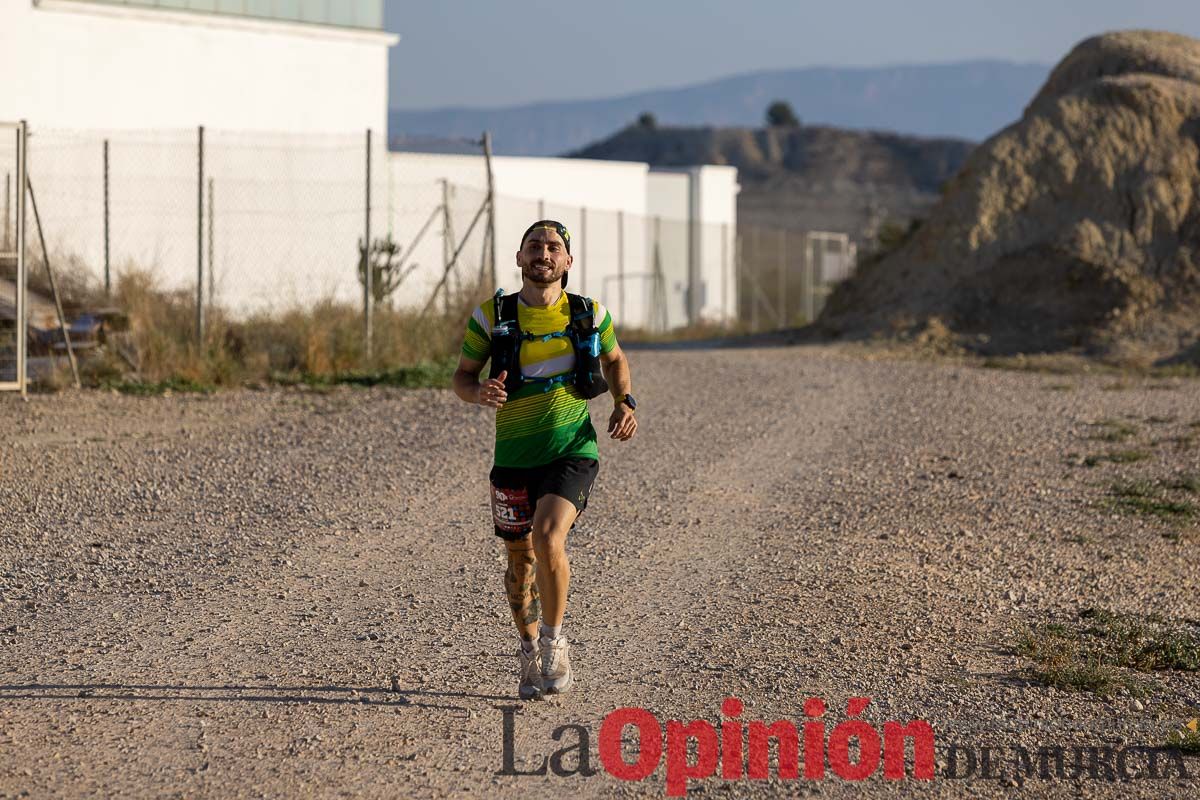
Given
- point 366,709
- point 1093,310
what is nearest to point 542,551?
point 366,709

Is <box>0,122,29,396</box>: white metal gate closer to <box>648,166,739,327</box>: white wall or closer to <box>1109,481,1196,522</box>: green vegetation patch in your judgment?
<box>1109,481,1196,522</box>: green vegetation patch

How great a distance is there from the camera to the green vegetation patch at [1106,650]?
234 inches

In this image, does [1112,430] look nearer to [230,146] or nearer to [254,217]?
[230,146]

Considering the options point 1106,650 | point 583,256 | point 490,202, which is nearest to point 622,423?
point 1106,650

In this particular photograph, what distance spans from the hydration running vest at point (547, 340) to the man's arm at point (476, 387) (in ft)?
0.22

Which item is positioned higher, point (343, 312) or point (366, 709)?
point (343, 312)

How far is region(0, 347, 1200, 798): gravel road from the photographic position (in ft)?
16.4

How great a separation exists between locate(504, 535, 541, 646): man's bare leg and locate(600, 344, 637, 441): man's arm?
51 cm

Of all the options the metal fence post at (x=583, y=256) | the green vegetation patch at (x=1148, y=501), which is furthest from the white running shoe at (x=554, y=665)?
the metal fence post at (x=583, y=256)

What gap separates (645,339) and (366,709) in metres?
22.5

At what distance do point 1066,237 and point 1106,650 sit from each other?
16727 mm

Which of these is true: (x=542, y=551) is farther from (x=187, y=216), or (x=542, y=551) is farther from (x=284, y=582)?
(x=187, y=216)

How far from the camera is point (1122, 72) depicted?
24688 millimetres

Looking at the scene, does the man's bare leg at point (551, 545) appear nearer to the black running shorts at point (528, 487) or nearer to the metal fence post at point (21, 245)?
the black running shorts at point (528, 487)
